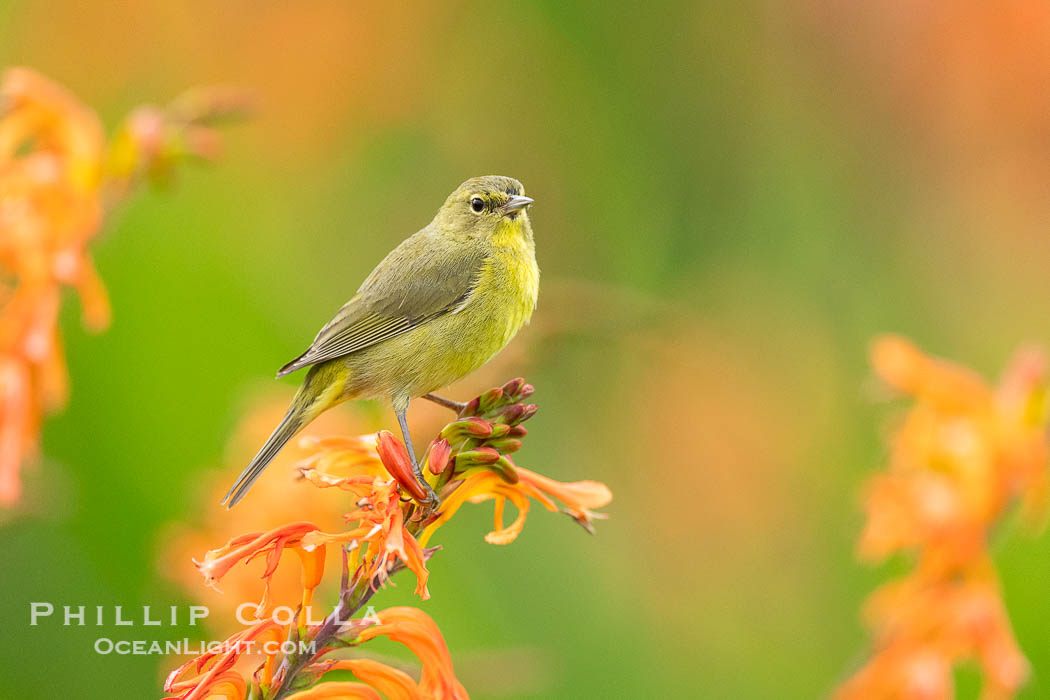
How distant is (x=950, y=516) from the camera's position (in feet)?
7.56

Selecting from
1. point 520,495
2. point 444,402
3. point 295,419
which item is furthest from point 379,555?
point 444,402

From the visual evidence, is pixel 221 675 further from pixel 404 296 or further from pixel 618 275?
pixel 618 275

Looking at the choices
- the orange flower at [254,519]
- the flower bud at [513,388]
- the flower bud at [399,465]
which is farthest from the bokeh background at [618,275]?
the flower bud at [399,465]

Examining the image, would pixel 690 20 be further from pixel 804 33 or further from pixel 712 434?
pixel 712 434

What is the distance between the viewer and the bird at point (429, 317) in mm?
2570

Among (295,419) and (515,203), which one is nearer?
(295,419)

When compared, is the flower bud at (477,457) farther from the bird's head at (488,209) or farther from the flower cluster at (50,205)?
the bird's head at (488,209)

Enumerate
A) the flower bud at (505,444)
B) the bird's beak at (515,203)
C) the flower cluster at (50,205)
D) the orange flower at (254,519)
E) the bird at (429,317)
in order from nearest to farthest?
the flower bud at (505,444), the flower cluster at (50,205), the orange flower at (254,519), the bird at (429,317), the bird's beak at (515,203)

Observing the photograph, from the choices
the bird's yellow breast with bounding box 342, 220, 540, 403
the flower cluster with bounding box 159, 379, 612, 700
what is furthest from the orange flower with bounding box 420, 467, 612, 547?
the bird's yellow breast with bounding box 342, 220, 540, 403

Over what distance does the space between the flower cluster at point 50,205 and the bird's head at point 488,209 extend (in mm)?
991

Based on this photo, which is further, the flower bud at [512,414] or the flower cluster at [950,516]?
the flower cluster at [950,516]

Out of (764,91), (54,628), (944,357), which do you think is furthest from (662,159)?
(54,628)

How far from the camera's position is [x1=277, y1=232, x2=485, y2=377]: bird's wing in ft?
8.86

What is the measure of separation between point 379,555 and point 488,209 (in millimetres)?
1814
